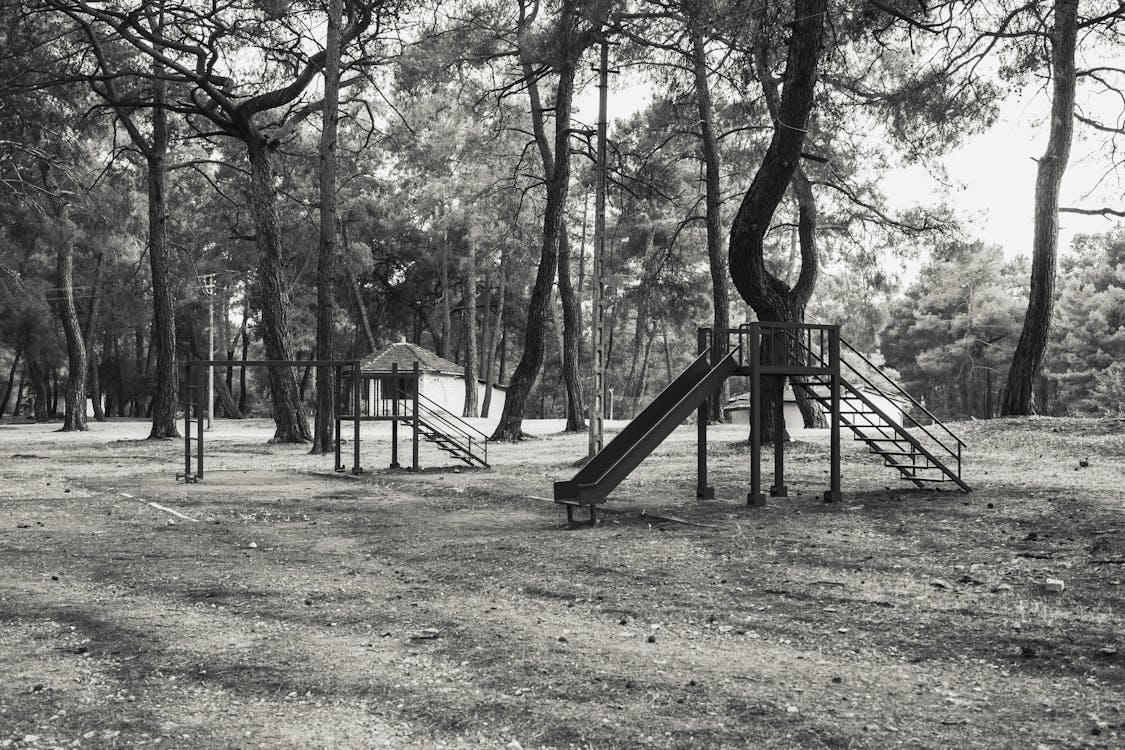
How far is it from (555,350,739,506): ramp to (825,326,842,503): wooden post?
4.10ft

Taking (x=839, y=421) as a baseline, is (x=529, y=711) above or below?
below

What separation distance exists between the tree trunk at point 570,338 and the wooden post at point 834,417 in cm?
1595

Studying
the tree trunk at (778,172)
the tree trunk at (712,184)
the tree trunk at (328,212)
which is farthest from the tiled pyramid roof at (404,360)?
the tree trunk at (778,172)

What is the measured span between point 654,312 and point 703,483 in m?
32.8

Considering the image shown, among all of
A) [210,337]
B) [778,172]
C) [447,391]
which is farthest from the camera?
[447,391]

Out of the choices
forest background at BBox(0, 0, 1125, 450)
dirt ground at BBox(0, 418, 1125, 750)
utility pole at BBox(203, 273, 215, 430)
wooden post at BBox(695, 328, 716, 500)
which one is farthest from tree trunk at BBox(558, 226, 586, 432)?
dirt ground at BBox(0, 418, 1125, 750)

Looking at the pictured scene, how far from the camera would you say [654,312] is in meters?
46.3

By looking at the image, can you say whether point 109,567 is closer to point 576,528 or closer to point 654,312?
point 576,528

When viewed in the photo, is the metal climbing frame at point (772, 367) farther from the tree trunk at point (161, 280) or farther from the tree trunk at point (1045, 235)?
the tree trunk at point (161, 280)

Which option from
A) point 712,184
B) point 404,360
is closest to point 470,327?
point 404,360

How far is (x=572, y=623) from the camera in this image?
21.9ft

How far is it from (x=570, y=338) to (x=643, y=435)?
56.8 feet

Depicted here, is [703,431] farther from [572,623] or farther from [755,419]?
[572,623]

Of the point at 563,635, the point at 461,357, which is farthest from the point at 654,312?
the point at 563,635
